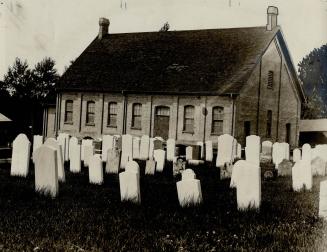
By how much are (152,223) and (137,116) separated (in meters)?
20.8

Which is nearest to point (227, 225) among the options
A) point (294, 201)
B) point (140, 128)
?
point (294, 201)

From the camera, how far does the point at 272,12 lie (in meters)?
26.1

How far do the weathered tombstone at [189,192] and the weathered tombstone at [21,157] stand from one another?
5.17 metres

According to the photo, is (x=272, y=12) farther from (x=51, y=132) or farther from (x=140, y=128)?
(x=51, y=132)

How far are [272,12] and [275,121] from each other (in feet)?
21.2

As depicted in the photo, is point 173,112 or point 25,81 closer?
point 173,112

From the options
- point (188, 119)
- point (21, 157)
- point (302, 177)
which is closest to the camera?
point (302, 177)

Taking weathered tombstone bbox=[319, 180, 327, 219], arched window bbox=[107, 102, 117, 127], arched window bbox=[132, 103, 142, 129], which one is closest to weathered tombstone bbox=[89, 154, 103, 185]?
weathered tombstone bbox=[319, 180, 327, 219]

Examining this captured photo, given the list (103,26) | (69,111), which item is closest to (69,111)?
(69,111)

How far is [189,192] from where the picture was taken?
8.34 meters

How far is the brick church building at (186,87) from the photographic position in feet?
81.6

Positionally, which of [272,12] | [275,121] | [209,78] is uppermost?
[272,12]

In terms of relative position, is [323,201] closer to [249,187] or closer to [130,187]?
[249,187]

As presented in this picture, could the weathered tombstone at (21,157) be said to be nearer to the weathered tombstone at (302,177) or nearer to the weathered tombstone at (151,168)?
the weathered tombstone at (151,168)
